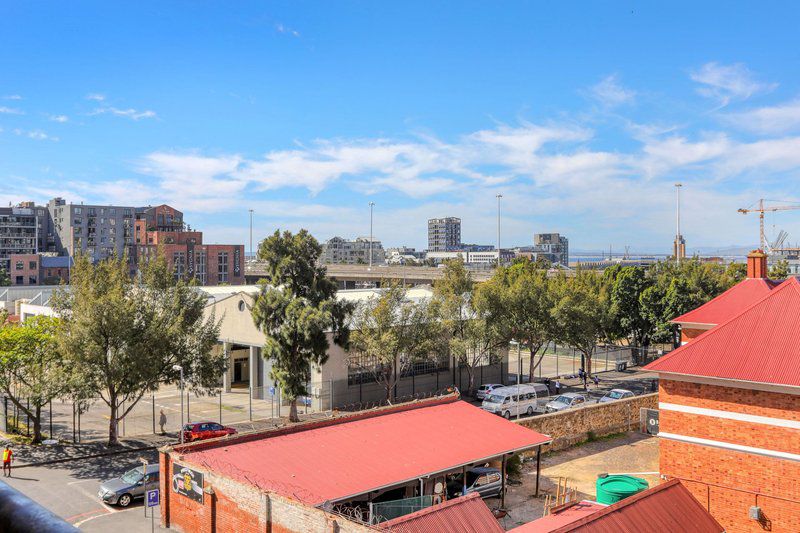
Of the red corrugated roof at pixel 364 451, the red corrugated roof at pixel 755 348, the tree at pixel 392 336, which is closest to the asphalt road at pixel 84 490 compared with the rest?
the red corrugated roof at pixel 364 451

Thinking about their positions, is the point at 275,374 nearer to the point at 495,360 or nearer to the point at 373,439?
the point at 373,439

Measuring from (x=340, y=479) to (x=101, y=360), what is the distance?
17011 mm

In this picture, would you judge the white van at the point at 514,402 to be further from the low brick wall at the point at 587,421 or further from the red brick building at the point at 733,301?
the red brick building at the point at 733,301

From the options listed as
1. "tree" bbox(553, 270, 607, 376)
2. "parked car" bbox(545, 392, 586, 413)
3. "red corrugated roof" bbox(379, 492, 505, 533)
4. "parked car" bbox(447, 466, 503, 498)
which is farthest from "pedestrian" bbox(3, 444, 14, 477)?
"tree" bbox(553, 270, 607, 376)

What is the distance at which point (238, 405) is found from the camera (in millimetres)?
46219

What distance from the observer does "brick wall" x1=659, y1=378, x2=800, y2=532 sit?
2023 centimetres

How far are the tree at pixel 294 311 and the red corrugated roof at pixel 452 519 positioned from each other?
2012 centimetres

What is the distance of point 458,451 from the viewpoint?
24703 millimetres

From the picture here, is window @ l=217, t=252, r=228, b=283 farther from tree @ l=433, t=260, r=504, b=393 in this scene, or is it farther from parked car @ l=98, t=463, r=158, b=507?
parked car @ l=98, t=463, r=158, b=507

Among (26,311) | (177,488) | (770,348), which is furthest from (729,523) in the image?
(26,311)

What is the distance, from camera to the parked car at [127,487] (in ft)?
84.3

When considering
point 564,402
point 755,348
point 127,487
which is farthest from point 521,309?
point 127,487

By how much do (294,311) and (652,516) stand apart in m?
23.5

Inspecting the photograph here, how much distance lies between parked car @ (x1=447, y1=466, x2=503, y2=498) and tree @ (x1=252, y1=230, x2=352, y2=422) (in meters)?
13.9
